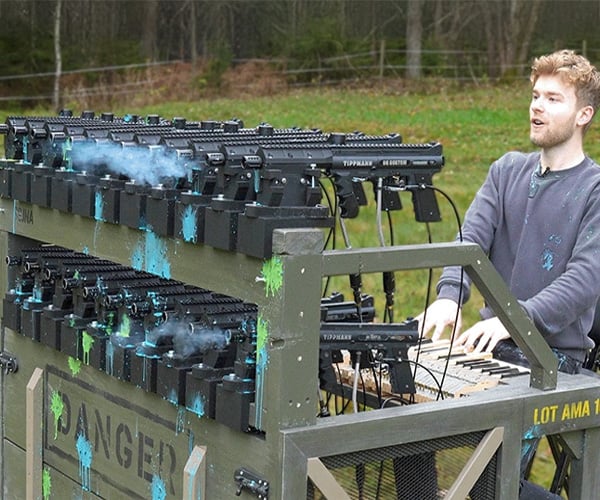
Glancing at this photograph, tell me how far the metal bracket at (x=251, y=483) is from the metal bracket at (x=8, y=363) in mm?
1476

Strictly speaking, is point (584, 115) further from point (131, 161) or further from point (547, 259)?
point (131, 161)

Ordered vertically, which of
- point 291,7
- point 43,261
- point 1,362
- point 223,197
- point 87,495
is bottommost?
point 87,495

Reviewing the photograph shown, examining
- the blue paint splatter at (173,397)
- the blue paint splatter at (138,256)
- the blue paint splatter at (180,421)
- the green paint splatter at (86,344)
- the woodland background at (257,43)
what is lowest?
the blue paint splatter at (180,421)

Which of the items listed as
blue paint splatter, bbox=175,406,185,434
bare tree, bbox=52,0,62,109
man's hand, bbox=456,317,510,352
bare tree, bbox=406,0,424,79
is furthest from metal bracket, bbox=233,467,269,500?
bare tree, bbox=406,0,424,79

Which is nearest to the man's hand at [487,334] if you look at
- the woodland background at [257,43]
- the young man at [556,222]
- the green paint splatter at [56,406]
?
the young man at [556,222]

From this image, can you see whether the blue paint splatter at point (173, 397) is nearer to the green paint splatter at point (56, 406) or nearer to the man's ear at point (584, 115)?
the green paint splatter at point (56, 406)

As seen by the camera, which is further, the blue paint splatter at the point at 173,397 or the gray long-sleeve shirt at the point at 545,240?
the gray long-sleeve shirt at the point at 545,240

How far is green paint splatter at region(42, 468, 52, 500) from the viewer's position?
4.41m

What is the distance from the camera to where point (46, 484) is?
4.43 m

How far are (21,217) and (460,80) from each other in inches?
825

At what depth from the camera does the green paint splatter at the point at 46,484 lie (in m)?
4.41

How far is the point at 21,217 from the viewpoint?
14.8 ft

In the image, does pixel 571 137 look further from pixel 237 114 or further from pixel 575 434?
pixel 237 114

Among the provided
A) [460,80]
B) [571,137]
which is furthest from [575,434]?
[460,80]
